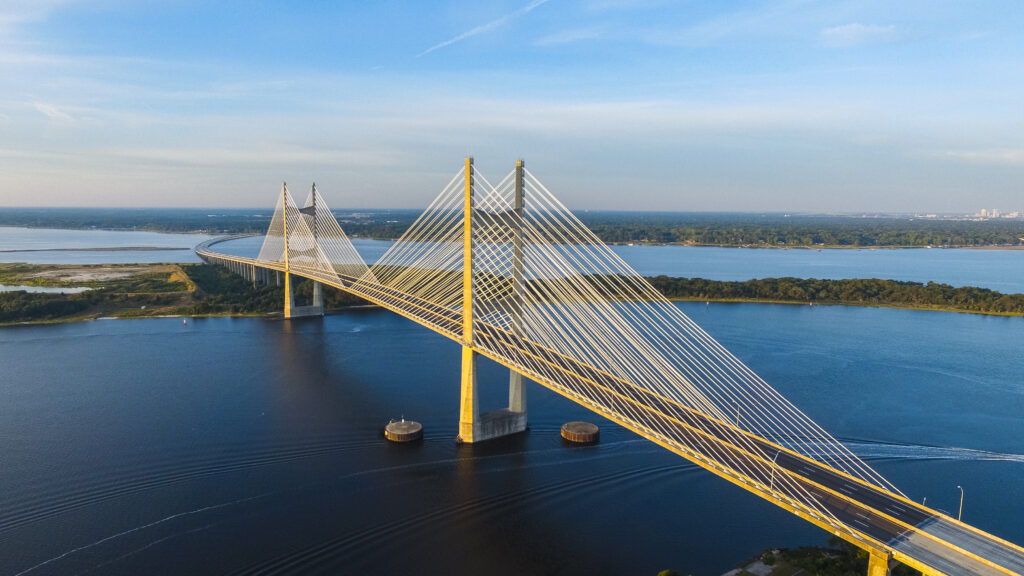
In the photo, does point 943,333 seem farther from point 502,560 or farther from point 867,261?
point 867,261

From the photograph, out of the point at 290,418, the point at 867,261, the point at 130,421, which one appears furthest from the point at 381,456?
the point at 867,261

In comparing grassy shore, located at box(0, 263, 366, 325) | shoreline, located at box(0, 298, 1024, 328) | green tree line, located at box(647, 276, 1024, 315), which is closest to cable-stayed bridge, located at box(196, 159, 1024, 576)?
shoreline, located at box(0, 298, 1024, 328)

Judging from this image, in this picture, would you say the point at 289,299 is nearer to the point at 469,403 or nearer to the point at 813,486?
the point at 469,403

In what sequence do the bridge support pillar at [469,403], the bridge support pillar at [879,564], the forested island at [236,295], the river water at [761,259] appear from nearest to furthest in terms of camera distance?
the bridge support pillar at [879,564] → the bridge support pillar at [469,403] → the forested island at [236,295] → the river water at [761,259]

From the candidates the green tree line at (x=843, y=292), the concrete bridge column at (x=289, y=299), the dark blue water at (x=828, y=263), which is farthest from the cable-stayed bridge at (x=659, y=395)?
the dark blue water at (x=828, y=263)

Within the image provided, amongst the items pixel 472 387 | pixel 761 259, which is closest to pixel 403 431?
pixel 472 387

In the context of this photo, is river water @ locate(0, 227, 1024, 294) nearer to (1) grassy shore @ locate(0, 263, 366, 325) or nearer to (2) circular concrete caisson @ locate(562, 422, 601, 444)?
(1) grassy shore @ locate(0, 263, 366, 325)

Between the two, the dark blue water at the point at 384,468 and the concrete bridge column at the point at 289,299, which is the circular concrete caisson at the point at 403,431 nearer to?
the dark blue water at the point at 384,468

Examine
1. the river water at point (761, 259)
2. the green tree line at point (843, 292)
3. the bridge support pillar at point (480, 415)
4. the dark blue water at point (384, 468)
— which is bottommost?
the dark blue water at point (384, 468)
